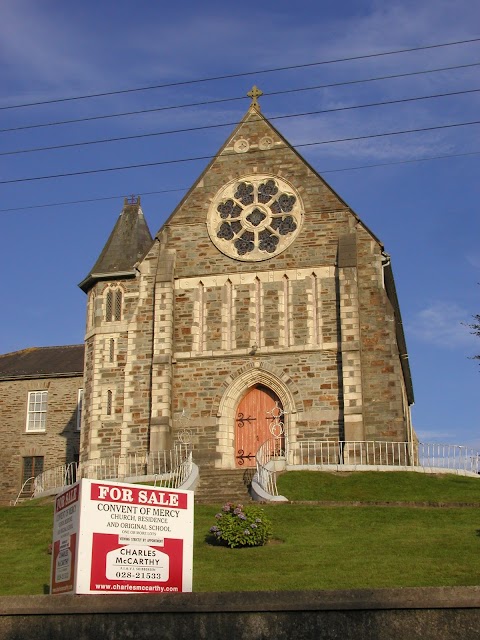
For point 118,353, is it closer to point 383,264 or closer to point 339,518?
point 383,264

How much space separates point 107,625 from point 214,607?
132cm

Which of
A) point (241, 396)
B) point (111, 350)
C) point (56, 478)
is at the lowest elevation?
point (56, 478)

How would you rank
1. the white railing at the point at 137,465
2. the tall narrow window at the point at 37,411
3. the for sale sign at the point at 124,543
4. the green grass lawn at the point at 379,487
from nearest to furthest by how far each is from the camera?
the for sale sign at the point at 124,543
the green grass lawn at the point at 379,487
the white railing at the point at 137,465
the tall narrow window at the point at 37,411

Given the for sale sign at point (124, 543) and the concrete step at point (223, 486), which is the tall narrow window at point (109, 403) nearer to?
the concrete step at point (223, 486)

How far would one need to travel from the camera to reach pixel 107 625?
36.2 feet

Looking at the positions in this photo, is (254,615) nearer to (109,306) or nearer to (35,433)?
(109,306)

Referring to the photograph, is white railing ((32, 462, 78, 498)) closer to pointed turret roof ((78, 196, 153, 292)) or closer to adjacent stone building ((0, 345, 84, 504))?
adjacent stone building ((0, 345, 84, 504))

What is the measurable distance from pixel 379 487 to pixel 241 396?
7219mm

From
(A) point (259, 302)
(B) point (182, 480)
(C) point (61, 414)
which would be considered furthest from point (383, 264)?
(C) point (61, 414)

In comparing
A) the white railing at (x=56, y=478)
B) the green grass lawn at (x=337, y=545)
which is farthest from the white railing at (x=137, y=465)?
the green grass lawn at (x=337, y=545)

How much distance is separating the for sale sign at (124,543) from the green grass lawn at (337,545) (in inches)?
116

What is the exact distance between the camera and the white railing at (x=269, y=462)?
25.6 m

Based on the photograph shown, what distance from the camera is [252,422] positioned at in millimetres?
31141

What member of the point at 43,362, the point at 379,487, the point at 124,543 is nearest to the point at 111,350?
the point at 379,487
